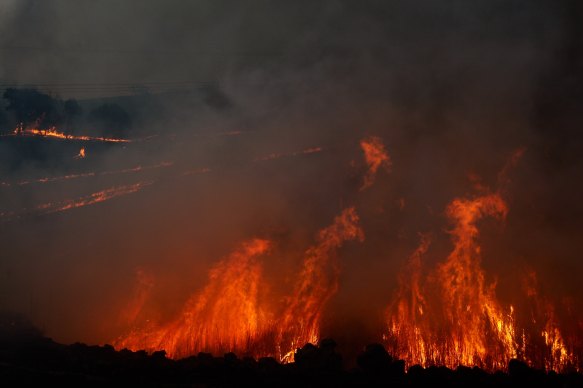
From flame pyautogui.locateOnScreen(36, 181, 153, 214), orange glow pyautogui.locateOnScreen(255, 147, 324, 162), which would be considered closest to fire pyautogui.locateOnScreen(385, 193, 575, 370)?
orange glow pyautogui.locateOnScreen(255, 147, 324, 162)

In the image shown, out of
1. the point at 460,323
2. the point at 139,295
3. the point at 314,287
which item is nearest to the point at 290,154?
the point at 314,287

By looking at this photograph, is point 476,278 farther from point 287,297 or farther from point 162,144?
point 162,144

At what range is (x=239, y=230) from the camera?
47.4 ft

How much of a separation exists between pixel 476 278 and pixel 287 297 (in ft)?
17.6

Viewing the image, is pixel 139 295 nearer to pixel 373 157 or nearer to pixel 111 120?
pixel 373 157

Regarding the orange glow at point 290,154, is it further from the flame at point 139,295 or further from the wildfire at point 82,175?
the flame at point 139,295

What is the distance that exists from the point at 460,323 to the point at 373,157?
253 inches

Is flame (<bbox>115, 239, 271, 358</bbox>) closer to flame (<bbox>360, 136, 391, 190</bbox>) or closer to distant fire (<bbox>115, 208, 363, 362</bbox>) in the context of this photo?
distant fire (<bbox>115, 208, 363, 362</bbox>)

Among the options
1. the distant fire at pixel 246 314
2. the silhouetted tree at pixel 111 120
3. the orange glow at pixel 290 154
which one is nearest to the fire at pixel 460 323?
the distant fire at pixel 246 314

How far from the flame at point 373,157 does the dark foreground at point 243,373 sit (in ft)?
25.5

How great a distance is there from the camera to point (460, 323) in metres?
11.7

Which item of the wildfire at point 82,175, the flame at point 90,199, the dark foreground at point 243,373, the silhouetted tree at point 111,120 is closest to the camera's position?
the dark foreground at point 243,373

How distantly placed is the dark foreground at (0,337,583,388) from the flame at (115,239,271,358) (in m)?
3.20

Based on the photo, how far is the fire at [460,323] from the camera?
11242 millimetres
